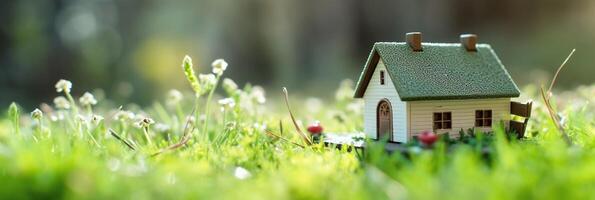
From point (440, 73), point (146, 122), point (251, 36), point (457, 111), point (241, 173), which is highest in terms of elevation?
point (251, 36)

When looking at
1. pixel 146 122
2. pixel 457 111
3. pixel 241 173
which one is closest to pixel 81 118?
pixel 146 122

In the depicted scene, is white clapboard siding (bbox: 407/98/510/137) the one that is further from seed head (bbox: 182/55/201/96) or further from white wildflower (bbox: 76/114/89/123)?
white wildflower (bbox: 76/114/89/123)

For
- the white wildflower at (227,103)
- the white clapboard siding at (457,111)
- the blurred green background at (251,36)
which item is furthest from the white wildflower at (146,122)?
the blurred green background at (251,36)

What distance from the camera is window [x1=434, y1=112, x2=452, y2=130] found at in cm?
475

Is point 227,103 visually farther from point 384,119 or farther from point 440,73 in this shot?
point 440,73

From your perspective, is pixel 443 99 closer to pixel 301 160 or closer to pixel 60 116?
pixel 301 160

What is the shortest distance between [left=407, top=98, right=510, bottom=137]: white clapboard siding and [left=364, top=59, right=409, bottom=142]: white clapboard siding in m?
0.07

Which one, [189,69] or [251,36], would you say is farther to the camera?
[251,36]

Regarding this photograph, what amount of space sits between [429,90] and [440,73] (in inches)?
11.6

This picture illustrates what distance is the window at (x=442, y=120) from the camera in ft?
15.6

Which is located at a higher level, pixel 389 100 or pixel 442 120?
pixel 389 100

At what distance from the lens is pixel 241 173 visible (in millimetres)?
3471

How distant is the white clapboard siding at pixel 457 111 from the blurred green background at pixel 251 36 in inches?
428

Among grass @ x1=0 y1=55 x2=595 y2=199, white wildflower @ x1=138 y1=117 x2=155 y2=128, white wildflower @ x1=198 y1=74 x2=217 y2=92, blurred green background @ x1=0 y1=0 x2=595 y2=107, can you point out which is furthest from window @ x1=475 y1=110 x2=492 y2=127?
blurred green background @ x1=0 y1=0 x2=595 y2=107
